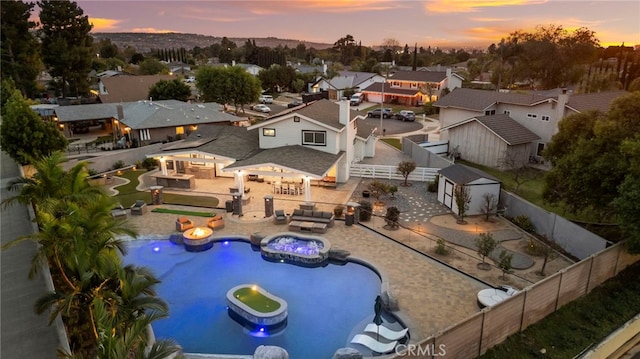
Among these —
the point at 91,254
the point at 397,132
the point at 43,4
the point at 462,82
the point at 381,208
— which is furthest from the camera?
the point at 462,82

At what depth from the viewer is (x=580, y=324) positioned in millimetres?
13156

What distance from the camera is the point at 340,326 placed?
1416cm

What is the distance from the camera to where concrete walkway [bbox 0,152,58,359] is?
36.6ft

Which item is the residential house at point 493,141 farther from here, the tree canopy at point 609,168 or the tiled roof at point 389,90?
the tiled roof at point 389,90

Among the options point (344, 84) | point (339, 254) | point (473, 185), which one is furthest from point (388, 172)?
point (344, 84)

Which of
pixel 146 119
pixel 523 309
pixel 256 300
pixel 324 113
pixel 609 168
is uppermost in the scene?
pixel 324 113

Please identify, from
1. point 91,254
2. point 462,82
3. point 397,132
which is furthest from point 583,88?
point 91,254

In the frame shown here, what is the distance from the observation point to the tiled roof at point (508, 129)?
3120cm

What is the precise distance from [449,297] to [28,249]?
1787 cm

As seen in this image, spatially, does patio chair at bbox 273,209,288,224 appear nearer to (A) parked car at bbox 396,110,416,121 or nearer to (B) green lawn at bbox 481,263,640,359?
(B) green lawn at bbox 481,263,640,359

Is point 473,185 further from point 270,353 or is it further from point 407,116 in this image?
point 407,116

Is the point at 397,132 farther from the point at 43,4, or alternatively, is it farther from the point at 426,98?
the point at 43,4

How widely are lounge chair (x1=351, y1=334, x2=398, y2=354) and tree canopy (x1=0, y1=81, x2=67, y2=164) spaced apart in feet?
83.9

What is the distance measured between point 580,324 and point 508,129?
73.1ft
